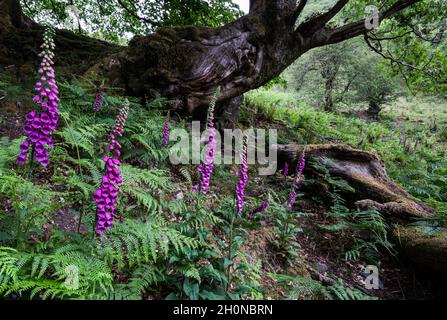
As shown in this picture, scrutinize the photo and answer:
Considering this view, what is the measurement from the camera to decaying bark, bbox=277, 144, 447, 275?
389cm

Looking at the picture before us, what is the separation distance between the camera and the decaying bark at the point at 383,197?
3893mm

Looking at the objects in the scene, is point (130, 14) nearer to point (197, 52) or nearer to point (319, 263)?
point (197, 52)

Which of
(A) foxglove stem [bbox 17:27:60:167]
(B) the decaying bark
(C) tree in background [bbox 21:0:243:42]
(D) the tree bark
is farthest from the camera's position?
(C) tree in background [bbox 21:0:243:42]

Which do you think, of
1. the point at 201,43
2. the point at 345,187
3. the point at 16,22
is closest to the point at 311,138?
the point at 345,187

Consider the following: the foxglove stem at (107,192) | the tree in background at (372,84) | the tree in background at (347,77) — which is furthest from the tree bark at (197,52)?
the tree in background at (372,84)

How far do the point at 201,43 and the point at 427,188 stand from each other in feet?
21.5

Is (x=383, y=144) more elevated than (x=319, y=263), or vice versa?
(x=383, y=144)

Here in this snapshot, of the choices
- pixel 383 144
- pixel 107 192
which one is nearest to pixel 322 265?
pixel 107 192

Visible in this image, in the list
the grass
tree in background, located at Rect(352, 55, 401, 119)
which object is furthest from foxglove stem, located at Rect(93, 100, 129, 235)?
tree in background, located at Rect(352, 55, 401, 119)

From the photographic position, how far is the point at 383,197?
17.6 ft

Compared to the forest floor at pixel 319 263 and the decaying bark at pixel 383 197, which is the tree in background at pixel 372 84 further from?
the forest floor at pixel 319 263

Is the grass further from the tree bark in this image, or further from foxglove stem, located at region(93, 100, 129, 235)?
foxglove stem, located at region(93, 100, 129, 235)

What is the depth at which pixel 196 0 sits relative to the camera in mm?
7754
